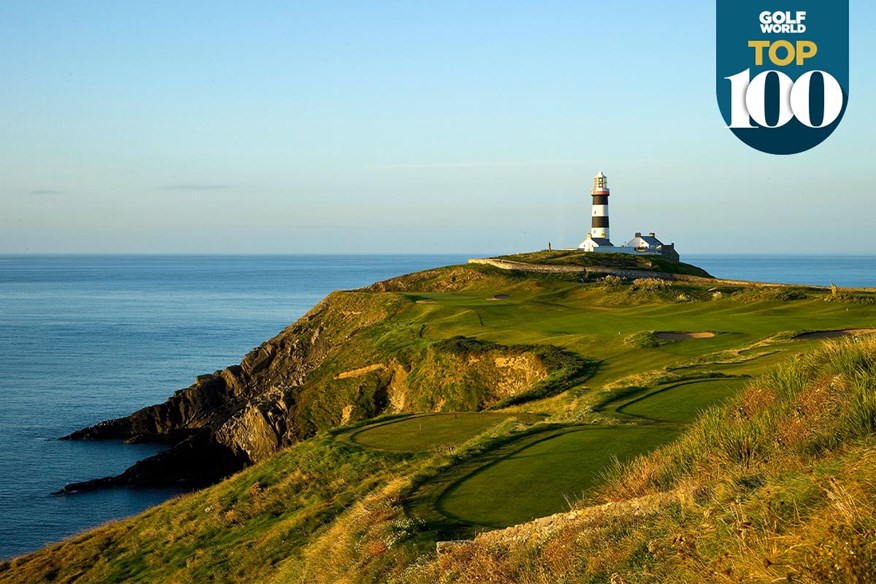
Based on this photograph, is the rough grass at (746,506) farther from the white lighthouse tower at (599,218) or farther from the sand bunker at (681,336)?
the white lighthouse tower at (599,218)

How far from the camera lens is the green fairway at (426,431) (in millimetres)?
24469

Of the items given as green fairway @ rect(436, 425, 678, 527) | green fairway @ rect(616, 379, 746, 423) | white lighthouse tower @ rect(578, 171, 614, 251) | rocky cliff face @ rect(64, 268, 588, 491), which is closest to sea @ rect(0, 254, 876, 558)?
rocky cliff face @ rect(64, 268, 588, 491)

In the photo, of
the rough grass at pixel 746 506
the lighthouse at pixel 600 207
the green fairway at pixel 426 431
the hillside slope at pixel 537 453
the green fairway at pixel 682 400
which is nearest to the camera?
the rough grass at pixel 746 506

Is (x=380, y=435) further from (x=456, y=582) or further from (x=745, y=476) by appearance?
(x=745, y=476)

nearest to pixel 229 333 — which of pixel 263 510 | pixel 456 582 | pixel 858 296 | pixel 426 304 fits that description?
pixel 426 304

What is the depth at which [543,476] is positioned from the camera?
53.6 ft

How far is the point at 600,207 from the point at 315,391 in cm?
5823

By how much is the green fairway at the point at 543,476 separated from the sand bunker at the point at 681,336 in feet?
65.3

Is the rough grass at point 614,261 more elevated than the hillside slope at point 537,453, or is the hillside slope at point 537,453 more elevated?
the rough grass at point 614,261

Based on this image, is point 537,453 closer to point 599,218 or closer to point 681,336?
point 681,336

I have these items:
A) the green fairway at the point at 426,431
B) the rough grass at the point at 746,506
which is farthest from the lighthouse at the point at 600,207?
the rough grass at the point at 746,506

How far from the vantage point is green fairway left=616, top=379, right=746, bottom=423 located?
2106 cm

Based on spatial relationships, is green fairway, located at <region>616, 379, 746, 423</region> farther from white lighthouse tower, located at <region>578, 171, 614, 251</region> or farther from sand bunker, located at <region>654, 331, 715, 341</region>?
white lighthouse tower, located at <region>578, 171, 614, 251</region>

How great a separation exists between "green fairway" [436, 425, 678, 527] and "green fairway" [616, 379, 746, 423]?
2090mm
